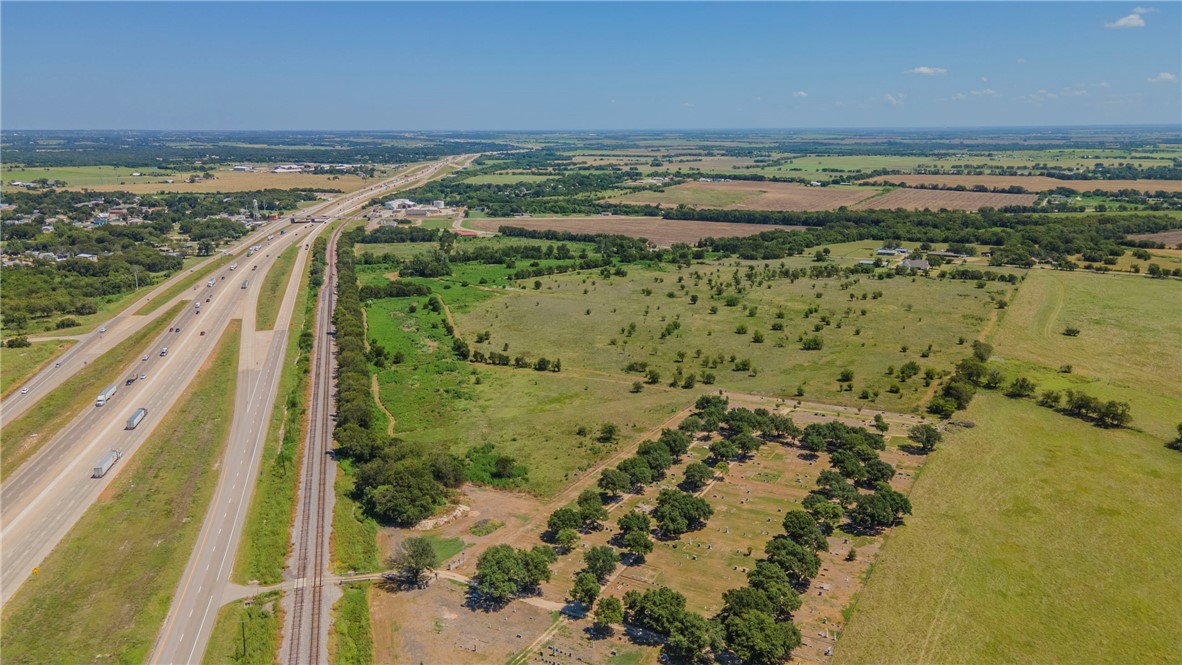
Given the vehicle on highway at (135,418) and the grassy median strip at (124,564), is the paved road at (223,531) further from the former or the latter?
the vehicle on highway at (135,418)

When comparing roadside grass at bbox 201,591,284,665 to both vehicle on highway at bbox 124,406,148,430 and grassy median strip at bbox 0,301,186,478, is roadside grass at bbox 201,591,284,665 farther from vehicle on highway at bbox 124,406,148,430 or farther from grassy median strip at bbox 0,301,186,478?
vehicle on highway at bbox 124,406,148,430

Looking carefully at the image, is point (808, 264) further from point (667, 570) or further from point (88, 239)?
point (88, 239)

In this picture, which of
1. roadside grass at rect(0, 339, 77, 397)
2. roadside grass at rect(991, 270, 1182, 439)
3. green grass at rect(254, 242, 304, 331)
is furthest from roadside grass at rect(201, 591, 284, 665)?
roadside grass at rect(991, 270, 1182, 439)

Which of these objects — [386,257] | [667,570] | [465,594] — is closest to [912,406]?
[667,570]

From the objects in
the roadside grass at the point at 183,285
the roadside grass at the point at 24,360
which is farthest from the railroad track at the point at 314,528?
the roadside grass at the point at 183,285

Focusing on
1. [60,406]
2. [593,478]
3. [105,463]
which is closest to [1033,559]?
[593,478]

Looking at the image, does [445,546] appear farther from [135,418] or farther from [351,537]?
[135,418]
